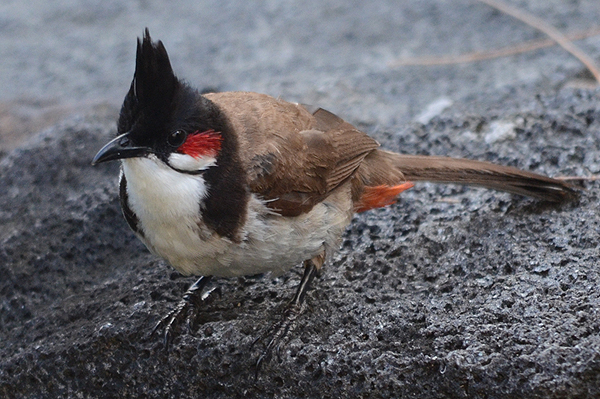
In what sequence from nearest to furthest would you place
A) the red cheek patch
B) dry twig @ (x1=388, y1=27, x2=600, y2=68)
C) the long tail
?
the red cheek patch, the long tail, dry twig @ (x1=388, y1=27, x2=600, y2=68)

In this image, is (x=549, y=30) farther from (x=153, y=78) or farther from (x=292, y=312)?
(x=153, y=78)

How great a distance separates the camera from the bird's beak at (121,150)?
8.71 feet

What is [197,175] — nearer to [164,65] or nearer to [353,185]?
[164,65]

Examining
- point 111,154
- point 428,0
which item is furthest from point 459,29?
point 111,154

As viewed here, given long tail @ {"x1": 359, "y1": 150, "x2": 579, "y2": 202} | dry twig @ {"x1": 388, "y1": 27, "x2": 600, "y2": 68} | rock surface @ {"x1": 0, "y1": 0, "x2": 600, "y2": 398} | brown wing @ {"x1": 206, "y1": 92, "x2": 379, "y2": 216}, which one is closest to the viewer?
rock surface @ {"x1": 0, "y1": 0, "x2": 600, "y2": 398}

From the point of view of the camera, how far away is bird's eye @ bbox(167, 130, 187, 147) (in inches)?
107

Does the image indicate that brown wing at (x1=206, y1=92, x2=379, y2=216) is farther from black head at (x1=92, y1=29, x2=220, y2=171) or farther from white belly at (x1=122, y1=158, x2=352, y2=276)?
black head at (x1=92, y1=29, x2=220, y2=171)

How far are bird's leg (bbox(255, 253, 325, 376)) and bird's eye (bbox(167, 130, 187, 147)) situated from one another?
745 millimetres

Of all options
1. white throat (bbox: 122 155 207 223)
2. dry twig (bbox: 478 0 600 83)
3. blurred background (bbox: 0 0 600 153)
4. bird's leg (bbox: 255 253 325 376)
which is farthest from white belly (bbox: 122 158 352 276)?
dry twig (bbox: 478 0 600 83)

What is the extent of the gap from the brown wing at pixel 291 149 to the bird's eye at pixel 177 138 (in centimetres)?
26

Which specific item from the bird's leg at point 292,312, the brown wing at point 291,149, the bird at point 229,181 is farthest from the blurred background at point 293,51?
the bird's leg at point 292,312

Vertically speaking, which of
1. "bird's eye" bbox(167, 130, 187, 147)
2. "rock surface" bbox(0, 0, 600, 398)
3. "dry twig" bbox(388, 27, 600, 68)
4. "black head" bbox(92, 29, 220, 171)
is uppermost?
"black head" bbox(92, 29, 220, 171)

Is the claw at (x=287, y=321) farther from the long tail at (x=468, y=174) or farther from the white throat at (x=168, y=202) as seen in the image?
the long tail at (x=468, y=174)

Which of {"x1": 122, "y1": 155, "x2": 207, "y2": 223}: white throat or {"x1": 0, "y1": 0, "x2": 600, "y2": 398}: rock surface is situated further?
{"x1": 122, "y1": 155, "x2": 207, "y2": 223}: white throat
